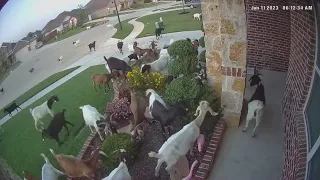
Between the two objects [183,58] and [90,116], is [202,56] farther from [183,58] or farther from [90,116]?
[90,116]

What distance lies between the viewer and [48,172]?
316cm

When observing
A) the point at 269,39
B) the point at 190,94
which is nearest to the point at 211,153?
the point at 190,94

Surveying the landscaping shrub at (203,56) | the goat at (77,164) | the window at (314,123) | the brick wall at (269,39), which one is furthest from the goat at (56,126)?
the brick wall at (269,39)

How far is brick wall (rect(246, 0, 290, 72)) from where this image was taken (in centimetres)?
443

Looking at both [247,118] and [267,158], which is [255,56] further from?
[267,158]

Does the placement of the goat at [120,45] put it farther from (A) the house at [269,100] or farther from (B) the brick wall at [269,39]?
(B) the brick wall at [269,39]

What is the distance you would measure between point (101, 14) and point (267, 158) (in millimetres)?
1987

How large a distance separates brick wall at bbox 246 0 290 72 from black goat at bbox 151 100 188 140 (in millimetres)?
1676

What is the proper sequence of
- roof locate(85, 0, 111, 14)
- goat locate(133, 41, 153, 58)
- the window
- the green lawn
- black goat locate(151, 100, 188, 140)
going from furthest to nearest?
goat locate(133, 41, 153, 58), black goat locate(151, 100, 188, 140), the green lawn, roof locate(85, 0, 111, 14), the window

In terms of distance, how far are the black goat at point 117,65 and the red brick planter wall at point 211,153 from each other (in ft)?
4.53

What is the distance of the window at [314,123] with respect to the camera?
210cm

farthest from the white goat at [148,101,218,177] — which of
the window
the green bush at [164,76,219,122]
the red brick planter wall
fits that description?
the window

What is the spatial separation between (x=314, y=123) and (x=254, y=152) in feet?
3.74

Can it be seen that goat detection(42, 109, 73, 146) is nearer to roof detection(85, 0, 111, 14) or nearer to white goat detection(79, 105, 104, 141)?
white goat detection(79, 105, 104, 141)
